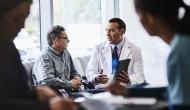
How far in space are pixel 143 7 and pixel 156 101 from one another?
334 mm

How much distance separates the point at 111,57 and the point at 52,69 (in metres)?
0.51

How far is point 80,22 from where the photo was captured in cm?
379

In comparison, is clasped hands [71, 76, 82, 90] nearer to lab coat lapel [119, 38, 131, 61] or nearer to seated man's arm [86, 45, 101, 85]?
seated man's arm [86, 45, 101, 85]

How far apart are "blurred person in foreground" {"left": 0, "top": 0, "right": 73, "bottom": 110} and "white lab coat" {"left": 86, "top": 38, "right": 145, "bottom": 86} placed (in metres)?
1.55

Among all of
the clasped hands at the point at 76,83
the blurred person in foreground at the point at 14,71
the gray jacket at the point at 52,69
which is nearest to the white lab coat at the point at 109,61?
the clasped hands at the point at 76,83

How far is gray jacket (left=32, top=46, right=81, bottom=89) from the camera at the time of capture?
9.14 ft

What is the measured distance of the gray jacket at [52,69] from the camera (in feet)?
9.14

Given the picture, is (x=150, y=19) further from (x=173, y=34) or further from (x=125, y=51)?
(x=125, y=51)

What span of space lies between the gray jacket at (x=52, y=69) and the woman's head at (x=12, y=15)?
1352 mm

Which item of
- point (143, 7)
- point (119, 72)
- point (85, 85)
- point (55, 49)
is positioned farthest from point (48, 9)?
point (143, 7)

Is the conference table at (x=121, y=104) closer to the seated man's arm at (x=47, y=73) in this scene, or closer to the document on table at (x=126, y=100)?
the document on table at (x=126, y=100)

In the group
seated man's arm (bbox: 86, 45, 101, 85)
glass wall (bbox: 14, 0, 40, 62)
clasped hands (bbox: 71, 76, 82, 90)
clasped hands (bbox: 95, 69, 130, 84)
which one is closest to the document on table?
glass wall (bbox: 14, 0, 40, 62)

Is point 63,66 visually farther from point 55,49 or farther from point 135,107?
point 135,107

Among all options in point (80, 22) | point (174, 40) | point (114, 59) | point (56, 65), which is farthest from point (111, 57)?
point (174, 40)
